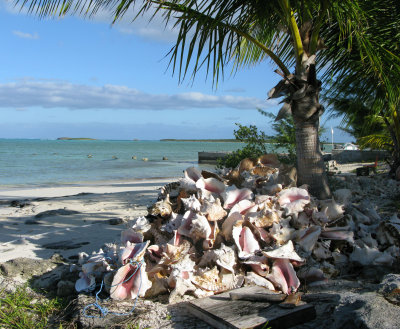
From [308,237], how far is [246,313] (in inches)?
40.4

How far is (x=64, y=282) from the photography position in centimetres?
300

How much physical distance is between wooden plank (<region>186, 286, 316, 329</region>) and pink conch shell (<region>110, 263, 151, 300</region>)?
15.3 inches

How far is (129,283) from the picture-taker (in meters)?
2.73

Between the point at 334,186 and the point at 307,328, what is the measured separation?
3.89m

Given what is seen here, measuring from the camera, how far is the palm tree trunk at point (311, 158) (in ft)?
12.3

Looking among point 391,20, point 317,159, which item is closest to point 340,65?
point 391,20

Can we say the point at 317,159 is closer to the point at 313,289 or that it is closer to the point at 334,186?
the point at 313,289

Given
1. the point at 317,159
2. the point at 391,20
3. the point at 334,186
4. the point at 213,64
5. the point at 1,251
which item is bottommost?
the point at 1,251

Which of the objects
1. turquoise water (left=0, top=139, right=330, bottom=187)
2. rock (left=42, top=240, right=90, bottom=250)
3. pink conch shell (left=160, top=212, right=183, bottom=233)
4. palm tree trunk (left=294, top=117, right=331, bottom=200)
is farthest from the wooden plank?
turquoise water (left=0, top=139, right=330, bottom=187)

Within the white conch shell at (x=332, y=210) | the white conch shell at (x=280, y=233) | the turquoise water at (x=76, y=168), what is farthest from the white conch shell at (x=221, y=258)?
the turquoise water at (x=76, y=168)

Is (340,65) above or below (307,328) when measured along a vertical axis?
above

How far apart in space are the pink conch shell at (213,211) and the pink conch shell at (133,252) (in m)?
0.52

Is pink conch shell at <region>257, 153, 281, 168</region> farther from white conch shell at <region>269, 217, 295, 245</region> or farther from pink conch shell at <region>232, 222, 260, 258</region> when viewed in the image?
pink conch shell at <region>232, 222, 260, 258</region>

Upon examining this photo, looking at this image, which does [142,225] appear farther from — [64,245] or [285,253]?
[64,245]
